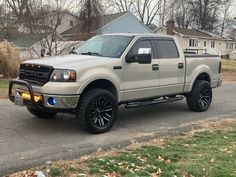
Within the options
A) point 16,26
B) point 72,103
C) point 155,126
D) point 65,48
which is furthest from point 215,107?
point 16,26

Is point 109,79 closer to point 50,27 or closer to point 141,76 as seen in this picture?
point 141,76

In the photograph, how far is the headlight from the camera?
23.3 feet

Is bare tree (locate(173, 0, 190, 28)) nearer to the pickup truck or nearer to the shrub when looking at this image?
the shrub

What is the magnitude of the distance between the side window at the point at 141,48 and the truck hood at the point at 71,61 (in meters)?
0.67

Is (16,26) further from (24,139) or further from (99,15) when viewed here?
(24,139)

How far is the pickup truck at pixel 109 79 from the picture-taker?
7.14 m

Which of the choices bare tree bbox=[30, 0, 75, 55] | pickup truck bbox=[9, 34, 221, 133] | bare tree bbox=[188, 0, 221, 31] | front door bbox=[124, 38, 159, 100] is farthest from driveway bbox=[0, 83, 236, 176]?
bare tree bbox=[188, 0, 221, 31]

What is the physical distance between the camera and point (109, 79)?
772cm

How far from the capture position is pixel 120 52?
26.8 feet

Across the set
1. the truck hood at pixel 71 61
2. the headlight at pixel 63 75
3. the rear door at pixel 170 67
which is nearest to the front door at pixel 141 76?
the rear door at pixel 170 67

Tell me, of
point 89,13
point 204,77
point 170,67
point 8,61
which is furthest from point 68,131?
point 89,13

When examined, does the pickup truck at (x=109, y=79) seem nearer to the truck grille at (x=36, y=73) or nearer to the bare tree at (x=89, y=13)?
the truck grille at (x=36, y=73)

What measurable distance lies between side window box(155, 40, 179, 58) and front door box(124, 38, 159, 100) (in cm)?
27

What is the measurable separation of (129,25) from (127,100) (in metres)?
46.7
